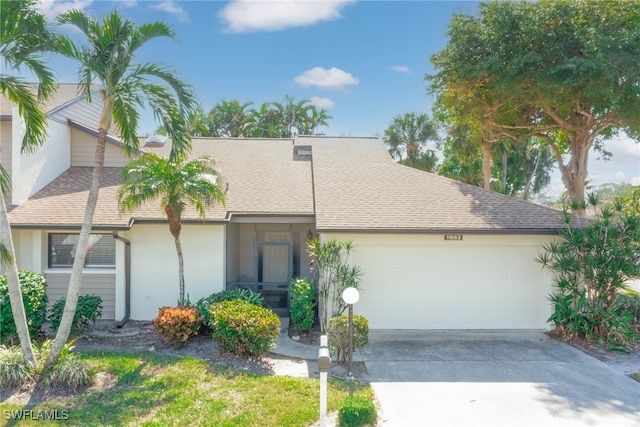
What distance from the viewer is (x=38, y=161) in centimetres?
1088

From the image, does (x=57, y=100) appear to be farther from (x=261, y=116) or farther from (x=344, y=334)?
(x=261, y=116)

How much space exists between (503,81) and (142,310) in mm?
15910

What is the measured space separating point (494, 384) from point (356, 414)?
299 centimetres

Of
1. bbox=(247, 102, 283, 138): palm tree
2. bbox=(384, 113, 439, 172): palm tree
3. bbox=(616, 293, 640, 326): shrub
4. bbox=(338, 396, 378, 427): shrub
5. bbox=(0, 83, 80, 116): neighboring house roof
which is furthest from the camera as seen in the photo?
bbox=(247, 102, 283, 138): palm tree

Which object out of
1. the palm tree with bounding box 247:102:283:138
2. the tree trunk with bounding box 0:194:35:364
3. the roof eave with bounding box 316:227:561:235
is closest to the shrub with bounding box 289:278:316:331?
the roof eave with bounding box 316:227:561:235

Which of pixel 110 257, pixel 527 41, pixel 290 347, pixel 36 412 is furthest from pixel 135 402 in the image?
pixel 527 41

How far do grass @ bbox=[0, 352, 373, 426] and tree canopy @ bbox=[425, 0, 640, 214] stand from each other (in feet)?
47.5

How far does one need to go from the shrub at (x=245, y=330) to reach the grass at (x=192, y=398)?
537 mm

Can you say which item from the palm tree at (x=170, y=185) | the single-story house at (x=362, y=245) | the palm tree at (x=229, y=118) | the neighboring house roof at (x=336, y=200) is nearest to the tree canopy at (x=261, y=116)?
the palm tree at (x=229, y=118)

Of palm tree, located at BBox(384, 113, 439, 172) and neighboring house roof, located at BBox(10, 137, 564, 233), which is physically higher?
palm tree, located at BBox(384, 113, 439, 172)

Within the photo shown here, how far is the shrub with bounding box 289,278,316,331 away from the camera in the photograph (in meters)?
8.90

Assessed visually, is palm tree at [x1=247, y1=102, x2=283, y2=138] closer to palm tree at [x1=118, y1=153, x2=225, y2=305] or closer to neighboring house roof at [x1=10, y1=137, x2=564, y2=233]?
neighboring house roof at [x1=10, y1=137, x2=564, y2=233]

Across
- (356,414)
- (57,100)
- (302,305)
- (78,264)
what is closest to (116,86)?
(78,264)

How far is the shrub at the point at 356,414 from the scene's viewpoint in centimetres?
523
